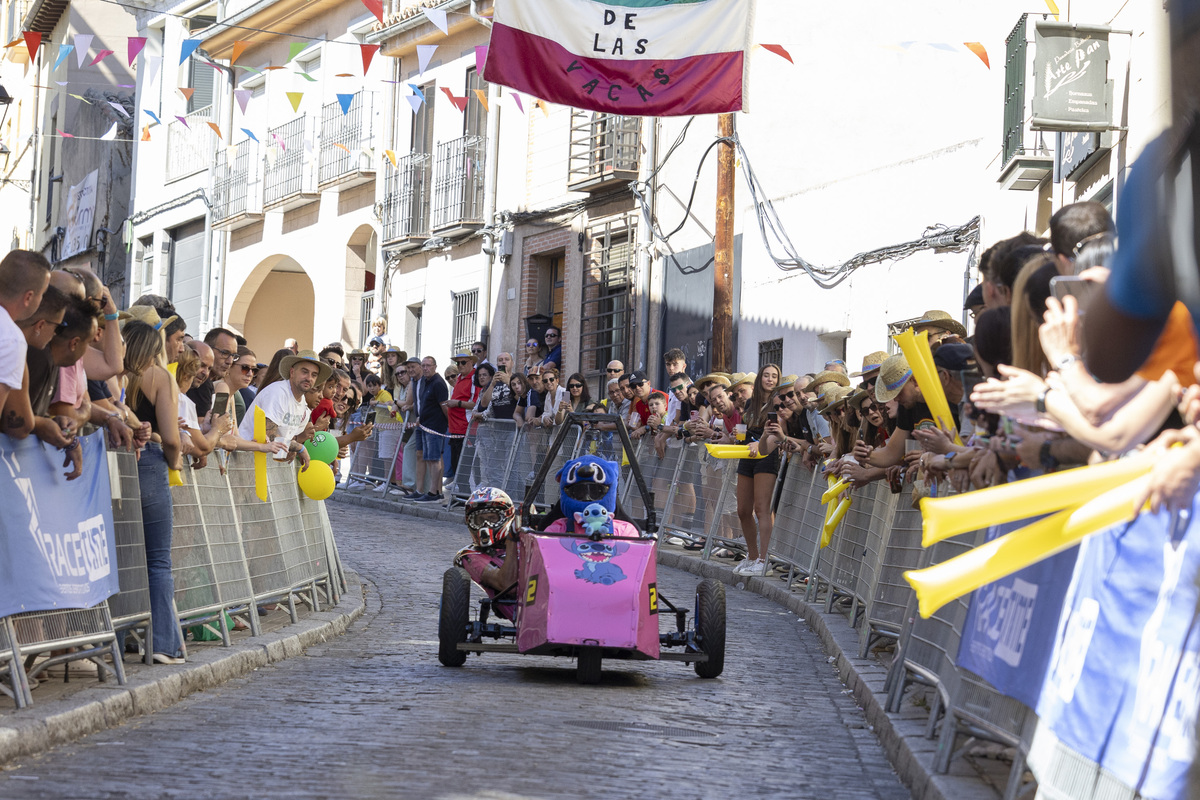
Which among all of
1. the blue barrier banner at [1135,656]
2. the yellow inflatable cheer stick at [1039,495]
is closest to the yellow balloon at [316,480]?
the blue barrier banner at [1135,656]

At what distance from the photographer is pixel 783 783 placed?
670cm

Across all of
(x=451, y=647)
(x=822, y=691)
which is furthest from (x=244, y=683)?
(x=822, y=691)

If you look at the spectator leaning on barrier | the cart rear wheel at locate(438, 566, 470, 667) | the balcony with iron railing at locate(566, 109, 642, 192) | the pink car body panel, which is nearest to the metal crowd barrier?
the cart rear wheel at locate(438, 566, 470, 667)

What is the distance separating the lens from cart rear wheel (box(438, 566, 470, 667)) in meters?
9.72

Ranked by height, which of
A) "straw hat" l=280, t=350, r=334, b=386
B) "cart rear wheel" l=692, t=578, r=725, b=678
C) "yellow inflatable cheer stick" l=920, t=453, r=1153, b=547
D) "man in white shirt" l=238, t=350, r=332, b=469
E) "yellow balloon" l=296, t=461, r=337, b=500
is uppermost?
"straw hat" l=280, t=350, r=334, b=386

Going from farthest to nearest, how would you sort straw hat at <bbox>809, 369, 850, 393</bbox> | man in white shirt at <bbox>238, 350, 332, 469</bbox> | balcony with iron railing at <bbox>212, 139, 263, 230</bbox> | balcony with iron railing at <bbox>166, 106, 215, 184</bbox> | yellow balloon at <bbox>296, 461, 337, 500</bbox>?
balcony with iron railing at <bbox>166, 106, 215, 184</bbox> < balcony with iron railing at <bbox>212, 139, 263, 230</bbox> < straw hat at <bbox>809, 369, 850, 393</bbox> < yellow balloon at <bbox>296, 461, 337, 500</bbox> < man in white shirt at <bbox>238, 350, 332, 469</bbox>

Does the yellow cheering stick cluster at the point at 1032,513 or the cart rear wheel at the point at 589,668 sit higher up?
the yellow cheering stick cluster at the point at 1032,513

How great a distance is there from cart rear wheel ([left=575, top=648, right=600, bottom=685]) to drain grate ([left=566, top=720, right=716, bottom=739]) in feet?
4.53

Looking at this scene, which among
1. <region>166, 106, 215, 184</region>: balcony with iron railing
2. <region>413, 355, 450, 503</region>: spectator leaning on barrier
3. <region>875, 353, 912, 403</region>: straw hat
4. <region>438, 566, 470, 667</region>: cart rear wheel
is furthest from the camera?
<region>166, 106, 215, 184</region>: balcony with iron railing

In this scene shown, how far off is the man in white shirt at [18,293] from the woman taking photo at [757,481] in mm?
Result: 8731

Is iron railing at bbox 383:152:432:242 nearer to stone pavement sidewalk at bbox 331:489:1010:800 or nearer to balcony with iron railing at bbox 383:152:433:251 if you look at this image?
balcony with iron railing at bbox 383:152:433:251

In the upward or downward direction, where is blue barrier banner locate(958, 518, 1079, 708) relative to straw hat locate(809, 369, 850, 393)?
downward

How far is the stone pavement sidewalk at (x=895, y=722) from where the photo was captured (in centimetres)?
597

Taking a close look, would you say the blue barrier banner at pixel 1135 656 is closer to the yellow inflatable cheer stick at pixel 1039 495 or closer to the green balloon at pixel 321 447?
the yellow inflatable cheer stick at pixel 1039 495
